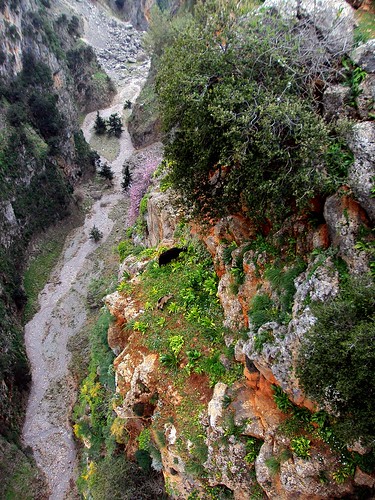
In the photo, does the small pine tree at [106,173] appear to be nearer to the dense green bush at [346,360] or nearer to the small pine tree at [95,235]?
the small pine tree at [95,235]

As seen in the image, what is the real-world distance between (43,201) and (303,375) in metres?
39.8

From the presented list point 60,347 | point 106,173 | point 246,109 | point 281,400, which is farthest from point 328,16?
point 106,173

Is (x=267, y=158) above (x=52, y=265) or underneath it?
above

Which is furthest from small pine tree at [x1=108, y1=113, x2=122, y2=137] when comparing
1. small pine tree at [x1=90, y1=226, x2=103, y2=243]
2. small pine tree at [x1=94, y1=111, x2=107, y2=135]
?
small pine tree at [x1=90, y1=226, x2=103, y2=243]

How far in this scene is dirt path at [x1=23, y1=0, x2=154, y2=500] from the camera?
2414cm

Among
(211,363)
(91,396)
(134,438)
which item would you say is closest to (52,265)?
(91,396)

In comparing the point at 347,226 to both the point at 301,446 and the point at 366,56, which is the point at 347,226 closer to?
the point at 366,56

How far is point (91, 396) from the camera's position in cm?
2072

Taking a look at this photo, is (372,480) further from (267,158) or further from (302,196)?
(267,158)

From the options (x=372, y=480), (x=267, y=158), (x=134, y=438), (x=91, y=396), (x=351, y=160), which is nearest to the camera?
(x=372, y=480)

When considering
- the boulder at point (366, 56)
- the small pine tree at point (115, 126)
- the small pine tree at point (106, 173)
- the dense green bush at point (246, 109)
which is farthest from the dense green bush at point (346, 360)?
the small pine tree at point (115, 126)

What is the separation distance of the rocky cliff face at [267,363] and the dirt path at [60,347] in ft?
44.0

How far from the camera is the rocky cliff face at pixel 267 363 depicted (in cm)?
865

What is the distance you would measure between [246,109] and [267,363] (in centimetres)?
661
